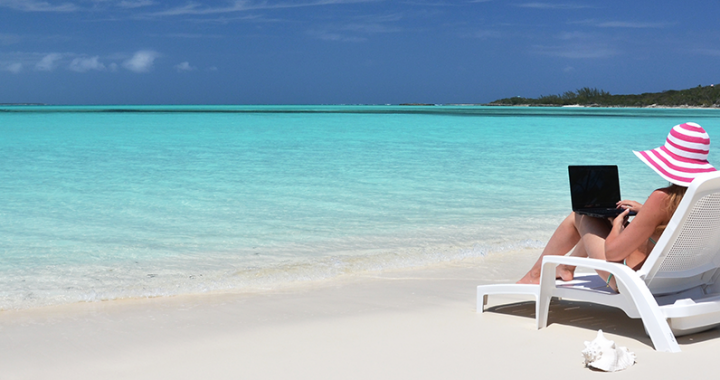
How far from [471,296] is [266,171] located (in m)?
7.97

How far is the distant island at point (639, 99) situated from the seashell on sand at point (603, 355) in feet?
306

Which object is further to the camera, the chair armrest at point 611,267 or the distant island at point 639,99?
the distant island at point 639,99

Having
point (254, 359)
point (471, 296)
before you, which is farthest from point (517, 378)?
point (471, 296)

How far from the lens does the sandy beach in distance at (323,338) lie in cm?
275

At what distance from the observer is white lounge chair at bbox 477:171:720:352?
8.69 feet

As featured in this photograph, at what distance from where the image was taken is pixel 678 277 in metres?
2.89

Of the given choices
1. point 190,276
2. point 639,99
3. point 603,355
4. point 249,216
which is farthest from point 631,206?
point 639,99

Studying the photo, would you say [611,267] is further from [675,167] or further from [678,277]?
[675,167]

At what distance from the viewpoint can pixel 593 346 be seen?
2.62m

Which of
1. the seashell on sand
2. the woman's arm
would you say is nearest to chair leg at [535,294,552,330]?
the woman's arm

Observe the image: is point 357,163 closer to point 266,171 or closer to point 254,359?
point 266,171

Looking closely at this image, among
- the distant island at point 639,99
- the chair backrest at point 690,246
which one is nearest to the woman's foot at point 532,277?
the chair backrest at point 690,246

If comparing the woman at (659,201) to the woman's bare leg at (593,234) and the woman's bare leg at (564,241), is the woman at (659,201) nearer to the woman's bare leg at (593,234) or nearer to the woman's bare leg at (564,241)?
the woman's bare leg at (593,234)

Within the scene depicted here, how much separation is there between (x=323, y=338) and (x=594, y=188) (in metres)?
1.65
